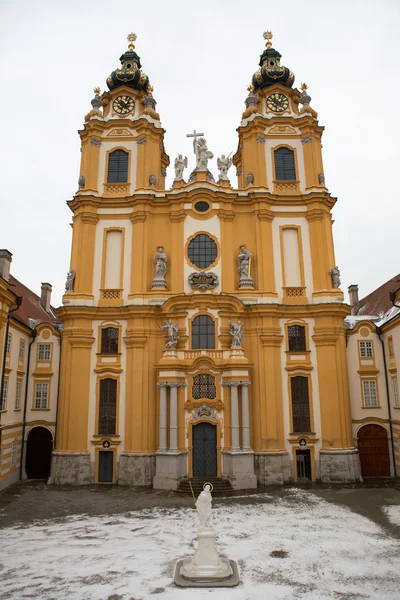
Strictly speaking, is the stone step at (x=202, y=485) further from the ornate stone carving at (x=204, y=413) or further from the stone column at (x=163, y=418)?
the ornate stone carving at (x=204, y=413)

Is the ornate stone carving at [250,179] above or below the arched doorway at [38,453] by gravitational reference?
above

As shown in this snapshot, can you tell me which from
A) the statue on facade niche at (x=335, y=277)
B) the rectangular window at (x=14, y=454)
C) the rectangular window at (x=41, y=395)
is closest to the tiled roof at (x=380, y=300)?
the statue on facade niche at (x=335, y=277)

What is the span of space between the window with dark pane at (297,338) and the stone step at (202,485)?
27.4ft

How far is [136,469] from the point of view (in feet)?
79.2

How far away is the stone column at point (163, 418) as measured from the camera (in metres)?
24.0

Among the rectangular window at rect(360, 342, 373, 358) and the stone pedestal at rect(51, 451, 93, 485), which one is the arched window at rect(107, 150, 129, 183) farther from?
the rectangular window at rect(360, 342, 373, 358)

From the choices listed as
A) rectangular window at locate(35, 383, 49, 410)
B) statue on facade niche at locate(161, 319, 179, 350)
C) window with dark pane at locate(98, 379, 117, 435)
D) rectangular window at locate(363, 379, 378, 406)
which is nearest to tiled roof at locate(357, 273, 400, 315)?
rectangular window at locate(363, 379, 378, 406)

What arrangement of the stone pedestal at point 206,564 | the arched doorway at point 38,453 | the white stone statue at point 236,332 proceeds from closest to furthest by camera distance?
the stone pedestal at point 206,564, the white stone statue at point 236,332, the arched doorway at point 38,453

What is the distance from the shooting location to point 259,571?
12164 mm

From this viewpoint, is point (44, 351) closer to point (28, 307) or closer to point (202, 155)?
point (28, 307)

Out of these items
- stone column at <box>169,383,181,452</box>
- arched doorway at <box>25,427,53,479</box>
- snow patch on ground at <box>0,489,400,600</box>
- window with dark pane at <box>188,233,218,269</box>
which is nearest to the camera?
snow patch on ground at <box>0,489,400,600</box>

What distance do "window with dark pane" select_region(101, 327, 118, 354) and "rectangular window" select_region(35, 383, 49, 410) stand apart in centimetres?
428

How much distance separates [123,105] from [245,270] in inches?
580

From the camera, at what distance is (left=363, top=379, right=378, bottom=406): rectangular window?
88.1ft
